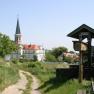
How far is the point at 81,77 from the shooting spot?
70.9 ft

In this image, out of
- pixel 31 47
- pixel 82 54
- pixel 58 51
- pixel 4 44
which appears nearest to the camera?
pixel 82 54

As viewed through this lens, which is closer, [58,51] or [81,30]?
[81,30]

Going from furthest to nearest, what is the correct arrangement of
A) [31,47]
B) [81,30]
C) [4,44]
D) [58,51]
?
[31,47], [58,51], [4,44], [81,30]

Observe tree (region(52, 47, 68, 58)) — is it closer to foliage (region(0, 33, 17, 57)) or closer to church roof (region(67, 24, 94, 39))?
foliage (region(0, 33, 17, 57))

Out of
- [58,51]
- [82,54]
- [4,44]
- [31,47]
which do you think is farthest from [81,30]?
[31,47]

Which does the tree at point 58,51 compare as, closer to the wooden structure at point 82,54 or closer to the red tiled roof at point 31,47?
the red tiled roof at point 31,47

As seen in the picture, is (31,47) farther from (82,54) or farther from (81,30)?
(81,30)

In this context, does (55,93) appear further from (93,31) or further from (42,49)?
(42,49)

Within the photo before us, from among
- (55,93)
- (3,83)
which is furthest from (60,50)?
(55,93)

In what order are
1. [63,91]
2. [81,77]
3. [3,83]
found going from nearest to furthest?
[63,91]
[81,77]
[3,83]

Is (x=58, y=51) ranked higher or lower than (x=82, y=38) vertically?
higher

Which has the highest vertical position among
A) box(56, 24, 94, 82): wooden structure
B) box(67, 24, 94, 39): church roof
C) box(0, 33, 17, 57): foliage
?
box(0, 33, 17, 57): foliage

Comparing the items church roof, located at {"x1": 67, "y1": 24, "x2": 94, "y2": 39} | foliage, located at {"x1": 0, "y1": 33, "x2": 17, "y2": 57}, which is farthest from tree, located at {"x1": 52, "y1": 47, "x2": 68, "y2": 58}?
church roof, located at {"x1": 67, "y1": 24, "x2": 94, "y2": 39}

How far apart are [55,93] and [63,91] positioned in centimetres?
54
